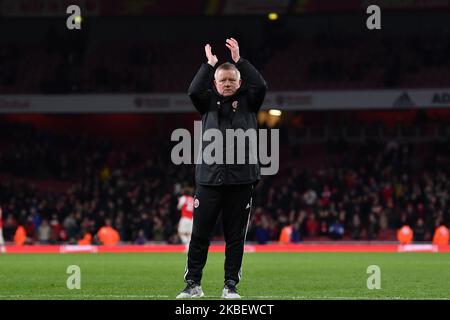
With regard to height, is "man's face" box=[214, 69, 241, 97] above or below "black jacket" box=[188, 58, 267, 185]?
above

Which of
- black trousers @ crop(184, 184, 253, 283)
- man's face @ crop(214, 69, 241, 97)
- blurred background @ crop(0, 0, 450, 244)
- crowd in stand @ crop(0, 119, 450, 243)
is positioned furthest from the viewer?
blurred background @ crop(0, 0, 450, 244)

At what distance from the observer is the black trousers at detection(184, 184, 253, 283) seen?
32.5 ft

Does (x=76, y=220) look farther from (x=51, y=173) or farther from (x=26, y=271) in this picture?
(x=26, y=271)

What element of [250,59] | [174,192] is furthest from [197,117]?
[174,192]

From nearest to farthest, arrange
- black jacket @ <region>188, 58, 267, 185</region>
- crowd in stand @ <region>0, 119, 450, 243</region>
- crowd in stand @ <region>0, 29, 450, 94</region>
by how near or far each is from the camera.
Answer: black jacket @ <region>188, 58, 267, 185</region> → crowd in stand @ <region>0, 119, 450, 243</region> → crowd in stand @ <region>0, 29, 450, 94</region>

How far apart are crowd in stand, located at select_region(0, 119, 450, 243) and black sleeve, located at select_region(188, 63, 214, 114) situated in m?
23.6

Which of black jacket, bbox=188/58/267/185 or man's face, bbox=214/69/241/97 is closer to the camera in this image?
man's face, bbox=214/69/241/97

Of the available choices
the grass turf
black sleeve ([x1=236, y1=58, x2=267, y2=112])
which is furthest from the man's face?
the grass turf

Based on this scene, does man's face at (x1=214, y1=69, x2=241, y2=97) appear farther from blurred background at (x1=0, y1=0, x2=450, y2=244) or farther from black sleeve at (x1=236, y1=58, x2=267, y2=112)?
blurred background at (x1=0, y1=0, x2=450, y2=244)

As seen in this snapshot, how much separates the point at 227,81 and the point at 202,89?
0.29m

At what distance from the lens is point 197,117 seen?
144 feet

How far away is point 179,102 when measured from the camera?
125 feet

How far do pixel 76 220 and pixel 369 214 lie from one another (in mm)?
10773

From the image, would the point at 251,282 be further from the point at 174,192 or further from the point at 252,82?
the point at 174,192
